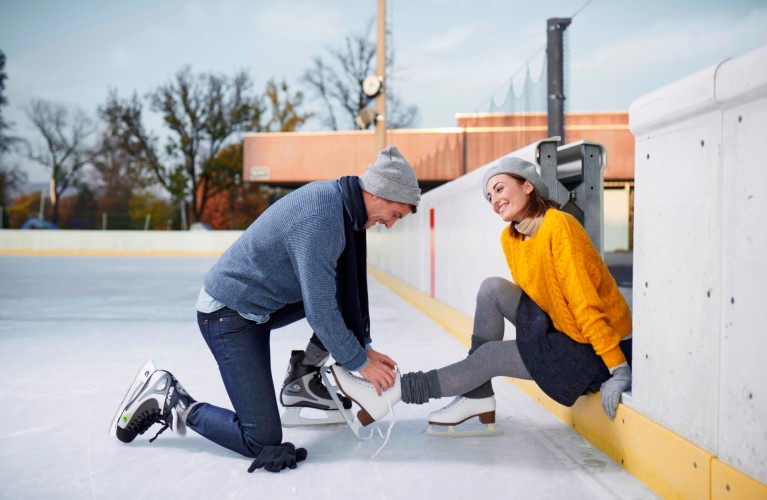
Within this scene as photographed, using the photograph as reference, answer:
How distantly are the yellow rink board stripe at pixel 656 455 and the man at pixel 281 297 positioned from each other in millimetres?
710

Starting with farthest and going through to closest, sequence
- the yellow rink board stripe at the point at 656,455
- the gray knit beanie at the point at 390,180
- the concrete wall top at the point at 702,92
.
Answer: the gray knit beanie at the point at 390,180
the yellow rink board stripe at the point at 656,455
the concrete wall top at the point at 702,92

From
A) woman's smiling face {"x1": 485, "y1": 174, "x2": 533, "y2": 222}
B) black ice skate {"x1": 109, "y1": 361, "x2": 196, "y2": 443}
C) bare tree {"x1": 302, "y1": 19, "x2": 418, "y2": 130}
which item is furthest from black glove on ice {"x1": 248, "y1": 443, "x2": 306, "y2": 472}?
bare tree {"x1": 302, "y1": 19, "x2": 418, "y2": 130}

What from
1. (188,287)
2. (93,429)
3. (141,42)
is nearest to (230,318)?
(93,429)

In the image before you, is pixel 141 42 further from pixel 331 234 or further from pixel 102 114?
pixel 331 234

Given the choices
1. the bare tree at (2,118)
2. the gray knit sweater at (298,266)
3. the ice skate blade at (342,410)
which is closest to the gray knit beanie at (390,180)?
the gray knit sweater at (298,266)

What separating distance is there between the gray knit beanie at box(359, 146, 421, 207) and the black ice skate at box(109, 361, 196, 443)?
38.3 inches

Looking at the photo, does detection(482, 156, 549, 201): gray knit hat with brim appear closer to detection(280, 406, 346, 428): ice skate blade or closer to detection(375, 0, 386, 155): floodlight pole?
detection(280, 406, 346, 428): ice skate blade

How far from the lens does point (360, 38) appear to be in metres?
28.8

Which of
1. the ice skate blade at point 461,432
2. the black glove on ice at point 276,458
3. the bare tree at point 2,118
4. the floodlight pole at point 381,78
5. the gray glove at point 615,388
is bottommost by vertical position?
the ice skate blade at point 461,432

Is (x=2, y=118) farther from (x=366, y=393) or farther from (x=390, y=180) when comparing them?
(x=390, y=180)

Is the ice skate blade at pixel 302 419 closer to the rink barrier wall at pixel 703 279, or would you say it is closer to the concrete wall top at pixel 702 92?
the rink barrier wall at pixel 703 279

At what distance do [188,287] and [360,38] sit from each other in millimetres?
21924

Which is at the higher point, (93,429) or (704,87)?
(704,87)

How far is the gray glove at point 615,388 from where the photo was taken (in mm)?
2062
